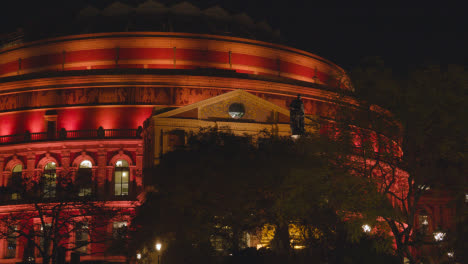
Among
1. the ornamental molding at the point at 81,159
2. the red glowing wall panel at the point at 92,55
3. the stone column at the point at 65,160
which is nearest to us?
the stone column at the point at 65,160

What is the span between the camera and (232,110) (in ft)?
151

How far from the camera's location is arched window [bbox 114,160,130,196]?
52500mm

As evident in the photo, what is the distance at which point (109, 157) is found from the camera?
52.9 metres

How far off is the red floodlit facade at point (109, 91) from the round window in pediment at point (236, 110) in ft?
20.7

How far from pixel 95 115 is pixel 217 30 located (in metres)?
13.9

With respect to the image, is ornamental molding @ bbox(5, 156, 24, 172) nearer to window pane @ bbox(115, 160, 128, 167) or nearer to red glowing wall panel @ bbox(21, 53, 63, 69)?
window pane @ bbox(115, 160, 128, 167)

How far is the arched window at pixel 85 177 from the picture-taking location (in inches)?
1908

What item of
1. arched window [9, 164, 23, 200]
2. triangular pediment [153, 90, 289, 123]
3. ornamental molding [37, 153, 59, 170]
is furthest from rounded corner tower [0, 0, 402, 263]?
triangular pediment [153, 90, 289, 123]

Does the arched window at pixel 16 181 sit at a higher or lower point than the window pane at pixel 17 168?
lower

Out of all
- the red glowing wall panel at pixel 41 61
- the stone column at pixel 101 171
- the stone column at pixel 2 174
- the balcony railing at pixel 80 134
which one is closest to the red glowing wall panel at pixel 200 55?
the balcony railing at pixel 80 134

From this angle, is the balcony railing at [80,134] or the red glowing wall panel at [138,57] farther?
the red glowing wall panel at [138,57]

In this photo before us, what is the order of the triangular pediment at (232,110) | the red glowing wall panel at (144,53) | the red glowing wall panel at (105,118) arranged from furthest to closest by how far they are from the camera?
the red glowing wall panel at (144,53), the red glowing wall panel at (105,118), the triangular pediment at (232,110)

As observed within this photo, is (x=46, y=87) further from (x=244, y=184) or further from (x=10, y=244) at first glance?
(x=244, y=184)

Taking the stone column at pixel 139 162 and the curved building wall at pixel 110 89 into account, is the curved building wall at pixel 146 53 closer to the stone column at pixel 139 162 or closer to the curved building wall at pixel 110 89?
the curved building wall at pixel 110 89
